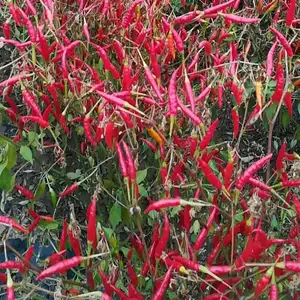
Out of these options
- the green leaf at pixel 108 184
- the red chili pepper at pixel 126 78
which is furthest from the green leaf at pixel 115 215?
the red chili pepper at pixel 126 78

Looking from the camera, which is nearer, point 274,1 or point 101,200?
point 101,200

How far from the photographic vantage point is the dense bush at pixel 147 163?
1455 millimetres

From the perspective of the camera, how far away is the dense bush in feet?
4.77

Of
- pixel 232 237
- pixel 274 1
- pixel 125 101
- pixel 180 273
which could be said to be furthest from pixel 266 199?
pixel 274 1

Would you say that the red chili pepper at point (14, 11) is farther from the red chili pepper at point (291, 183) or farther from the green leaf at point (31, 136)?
the red chili pepper at point (291, 183)

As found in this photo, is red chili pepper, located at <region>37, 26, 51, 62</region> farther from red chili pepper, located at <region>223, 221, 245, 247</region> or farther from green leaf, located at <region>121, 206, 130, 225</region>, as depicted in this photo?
red chili pepper, located at <region>223, 221, 245, 247</region>

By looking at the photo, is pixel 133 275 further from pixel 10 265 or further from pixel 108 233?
pixel 10 265

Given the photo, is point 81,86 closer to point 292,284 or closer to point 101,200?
point 101,200

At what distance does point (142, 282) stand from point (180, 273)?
0.28 m

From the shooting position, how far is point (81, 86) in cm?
195

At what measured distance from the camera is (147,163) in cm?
215

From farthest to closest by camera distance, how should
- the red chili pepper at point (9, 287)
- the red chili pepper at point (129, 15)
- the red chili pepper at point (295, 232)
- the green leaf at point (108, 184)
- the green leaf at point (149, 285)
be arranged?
1. the red chili pepper at point (129, 15)
2. the green leaf at point (108, 184)
3. the green leaf at point (149, 285)
4. the red chili pepper at point (295, 232)
5. the red chili pepper at point (9, 287)

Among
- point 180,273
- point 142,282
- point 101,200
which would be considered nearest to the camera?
point 180,273

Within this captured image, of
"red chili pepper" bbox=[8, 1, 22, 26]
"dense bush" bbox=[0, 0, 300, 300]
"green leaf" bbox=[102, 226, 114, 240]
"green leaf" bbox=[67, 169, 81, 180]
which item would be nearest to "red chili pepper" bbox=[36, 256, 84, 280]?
"dense bush" bbox=[0, 0, 300, 300]
